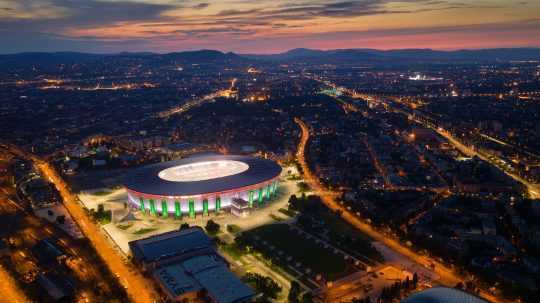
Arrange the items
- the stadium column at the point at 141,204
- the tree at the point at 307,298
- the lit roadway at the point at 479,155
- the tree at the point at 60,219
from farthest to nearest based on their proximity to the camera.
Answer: the lit roadway at the point at 479,155 → the stadium column at the point at 141,204 → the tree at the point at 60,219 → the tree at the point at 307,298

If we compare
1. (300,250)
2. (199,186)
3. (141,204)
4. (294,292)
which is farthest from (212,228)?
(294,292)

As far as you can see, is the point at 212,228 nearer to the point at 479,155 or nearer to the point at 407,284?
the point at 407,284

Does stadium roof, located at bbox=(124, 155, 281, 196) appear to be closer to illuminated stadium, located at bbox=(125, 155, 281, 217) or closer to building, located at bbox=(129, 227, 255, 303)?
illuminated stadium, located at bbox=(125, 155, 281, 217)

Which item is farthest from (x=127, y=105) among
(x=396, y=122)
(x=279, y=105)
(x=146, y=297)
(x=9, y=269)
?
(x=146, y=297)

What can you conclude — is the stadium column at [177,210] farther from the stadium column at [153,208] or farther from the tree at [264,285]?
the tree at [264,285]

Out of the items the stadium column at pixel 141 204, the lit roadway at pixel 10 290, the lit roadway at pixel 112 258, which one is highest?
the stadium column at pixel 141 204

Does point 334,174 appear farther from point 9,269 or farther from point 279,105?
point 279,105

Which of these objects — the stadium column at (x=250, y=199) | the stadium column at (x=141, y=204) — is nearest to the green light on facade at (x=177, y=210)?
the stadium column at (x=141, y=204)
